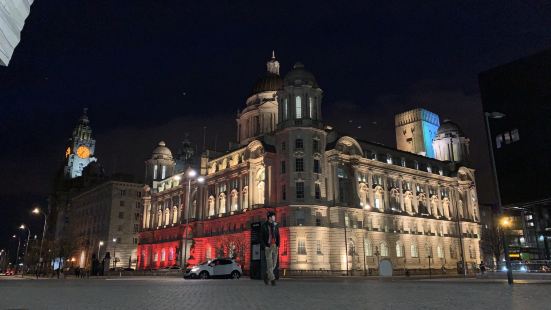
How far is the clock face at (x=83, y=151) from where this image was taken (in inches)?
7165

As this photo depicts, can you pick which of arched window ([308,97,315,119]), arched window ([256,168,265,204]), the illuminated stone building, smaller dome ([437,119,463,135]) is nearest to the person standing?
the illuminated stone building

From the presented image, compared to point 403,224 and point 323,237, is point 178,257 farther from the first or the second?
point 403,224

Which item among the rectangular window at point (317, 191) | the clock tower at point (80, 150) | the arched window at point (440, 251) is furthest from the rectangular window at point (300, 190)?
the clock tower at point (80, 150)

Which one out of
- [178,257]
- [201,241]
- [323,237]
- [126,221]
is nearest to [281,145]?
[323,237]

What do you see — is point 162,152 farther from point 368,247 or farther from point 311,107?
point 368,247

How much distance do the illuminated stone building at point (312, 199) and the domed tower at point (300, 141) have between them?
17cm

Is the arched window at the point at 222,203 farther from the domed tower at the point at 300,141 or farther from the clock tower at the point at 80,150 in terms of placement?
the clock tower at the point at 80,150

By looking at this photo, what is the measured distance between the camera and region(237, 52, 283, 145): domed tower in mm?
92688

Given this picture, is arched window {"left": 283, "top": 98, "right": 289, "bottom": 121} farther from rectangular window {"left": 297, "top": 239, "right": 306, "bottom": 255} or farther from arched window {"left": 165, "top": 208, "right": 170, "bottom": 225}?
arched window {"left": 165, "top": 208, "right": 170, "bottom": 225}

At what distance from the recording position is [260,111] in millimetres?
93938

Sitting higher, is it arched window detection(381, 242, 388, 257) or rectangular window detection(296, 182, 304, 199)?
rectangular window detection(296, 182, 304, 199)

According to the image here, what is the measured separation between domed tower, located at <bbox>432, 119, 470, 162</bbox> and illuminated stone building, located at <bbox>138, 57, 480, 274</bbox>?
24.4 feet

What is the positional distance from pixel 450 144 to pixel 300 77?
52.5 meters

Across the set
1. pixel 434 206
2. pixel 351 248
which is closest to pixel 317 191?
pixel 351 248
